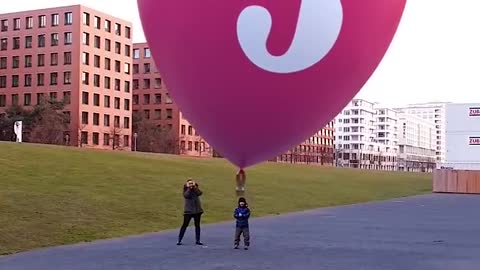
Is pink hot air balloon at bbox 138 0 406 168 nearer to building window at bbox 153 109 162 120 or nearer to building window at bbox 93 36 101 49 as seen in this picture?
building window at bbox 93 36 101 49

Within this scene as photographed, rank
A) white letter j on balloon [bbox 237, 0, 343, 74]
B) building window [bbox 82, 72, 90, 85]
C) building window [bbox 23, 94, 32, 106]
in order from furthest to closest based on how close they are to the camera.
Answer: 1. building window [bbox 23, 94, 32, 106]
2. building window [bbox 82, 72, 90, 85]
3. white letter j on balloon [bbox 237, 0, 343, 74]

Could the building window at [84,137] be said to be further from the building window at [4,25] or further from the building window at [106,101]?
the building window at [4,25]

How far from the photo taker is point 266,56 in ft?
12.0

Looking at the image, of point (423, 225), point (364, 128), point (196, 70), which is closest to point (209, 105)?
point (196, 70)

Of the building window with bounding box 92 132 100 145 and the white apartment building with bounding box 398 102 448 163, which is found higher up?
the white apartment building with bounding box 398 102 448 163

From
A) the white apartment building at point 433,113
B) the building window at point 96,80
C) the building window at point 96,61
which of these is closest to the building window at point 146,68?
the building window at point 96,61

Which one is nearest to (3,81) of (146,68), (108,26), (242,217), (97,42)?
(97,42)

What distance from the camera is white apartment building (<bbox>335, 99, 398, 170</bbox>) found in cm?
12312

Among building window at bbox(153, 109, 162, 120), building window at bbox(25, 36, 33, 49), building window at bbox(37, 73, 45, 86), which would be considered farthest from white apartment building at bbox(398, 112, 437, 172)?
building window at bbox(25, 36, 33, 49)

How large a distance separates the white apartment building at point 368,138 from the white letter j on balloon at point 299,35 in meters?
113

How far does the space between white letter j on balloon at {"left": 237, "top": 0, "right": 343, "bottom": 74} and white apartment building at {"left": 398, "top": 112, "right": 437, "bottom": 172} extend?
13296 cm

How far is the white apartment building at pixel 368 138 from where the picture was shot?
404ft

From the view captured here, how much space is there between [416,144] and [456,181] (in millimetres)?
103862

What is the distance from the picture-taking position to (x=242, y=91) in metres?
3.77
